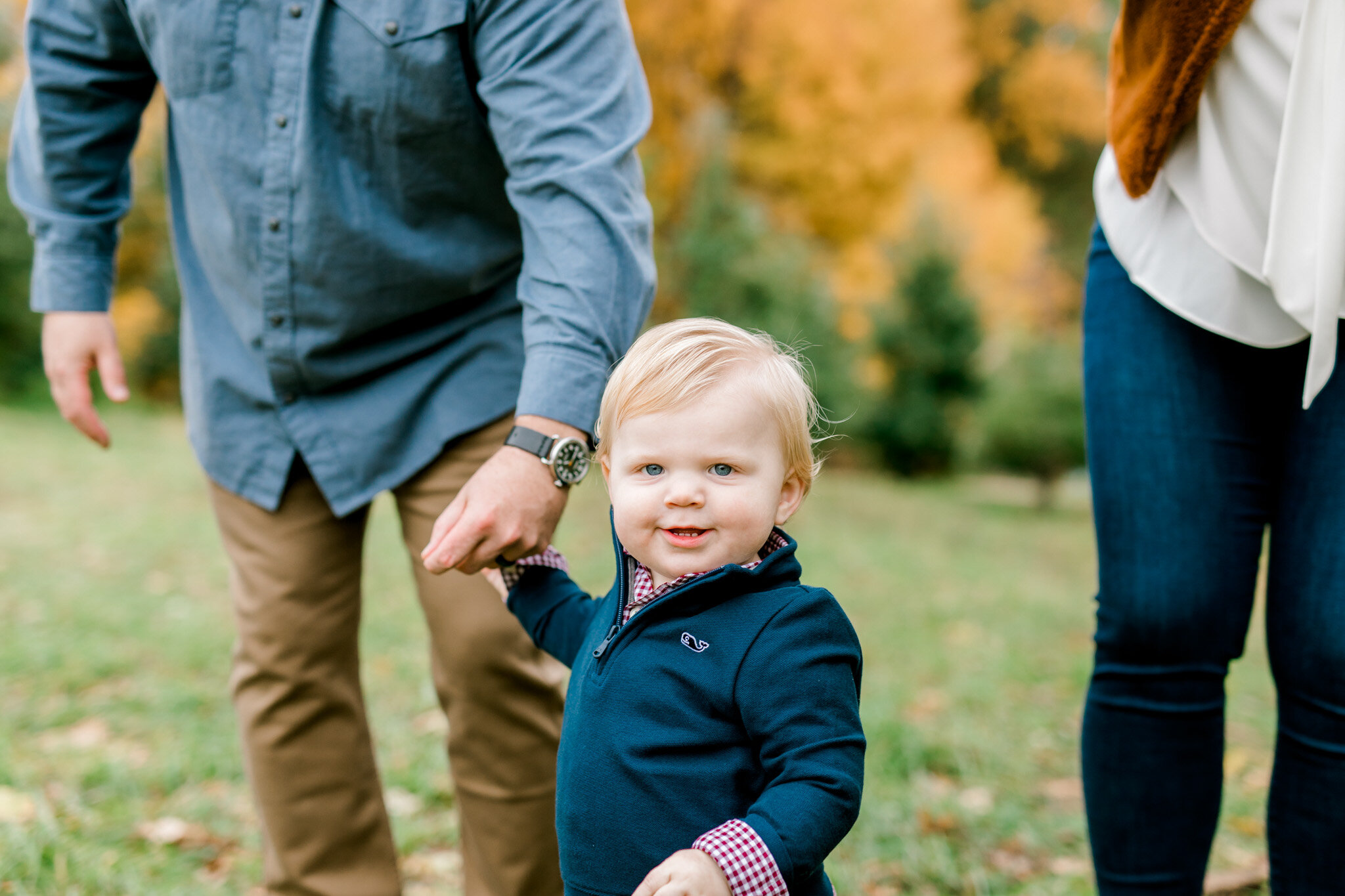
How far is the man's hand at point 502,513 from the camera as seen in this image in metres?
1.40

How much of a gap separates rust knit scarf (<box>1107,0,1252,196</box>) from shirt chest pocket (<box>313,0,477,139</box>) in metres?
0.98

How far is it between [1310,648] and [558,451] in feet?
3.42

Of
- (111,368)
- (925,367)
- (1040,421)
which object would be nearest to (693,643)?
(111,368)

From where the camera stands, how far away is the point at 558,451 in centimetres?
151

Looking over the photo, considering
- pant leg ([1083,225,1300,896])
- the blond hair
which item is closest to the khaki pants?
the blond hair

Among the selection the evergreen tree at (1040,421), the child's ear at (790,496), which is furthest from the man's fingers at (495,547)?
the evergreen tree at (1040,421)

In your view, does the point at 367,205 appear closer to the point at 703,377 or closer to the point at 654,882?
the point at 703,377

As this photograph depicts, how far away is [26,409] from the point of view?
33.8 ft

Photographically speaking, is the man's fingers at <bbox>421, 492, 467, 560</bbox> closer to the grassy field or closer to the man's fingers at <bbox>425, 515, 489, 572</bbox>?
the man's fingers at <bbox>425, 515, 489, 572</bbox>

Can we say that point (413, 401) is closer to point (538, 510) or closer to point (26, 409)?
point (538, 510)

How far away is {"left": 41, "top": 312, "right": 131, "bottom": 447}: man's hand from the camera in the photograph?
6.68 feet

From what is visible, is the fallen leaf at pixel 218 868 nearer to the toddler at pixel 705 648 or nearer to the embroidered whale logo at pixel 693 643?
the toddler at pixel 705 648

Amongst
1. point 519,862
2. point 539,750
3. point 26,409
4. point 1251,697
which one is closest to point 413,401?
point 539,750

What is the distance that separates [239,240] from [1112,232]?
54.8 inches
